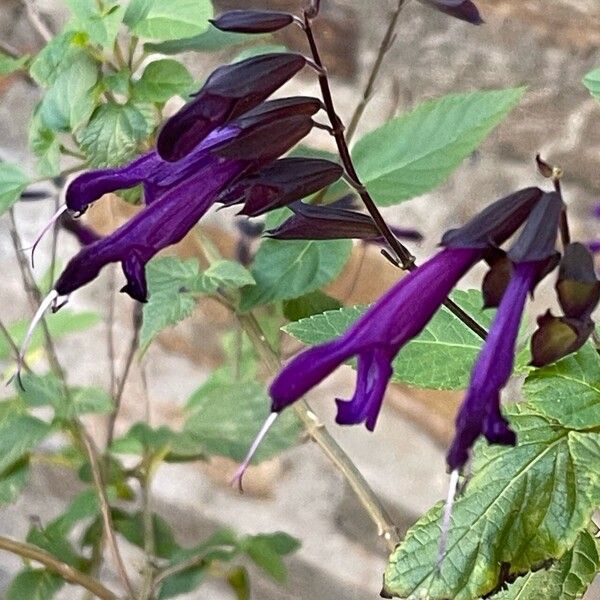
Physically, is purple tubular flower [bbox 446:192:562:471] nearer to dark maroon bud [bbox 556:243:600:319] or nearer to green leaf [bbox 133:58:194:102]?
dark maroon bud [bbox 556:243:600:319]

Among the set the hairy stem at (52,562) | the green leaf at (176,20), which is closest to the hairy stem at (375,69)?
the green leaf at (176,20)

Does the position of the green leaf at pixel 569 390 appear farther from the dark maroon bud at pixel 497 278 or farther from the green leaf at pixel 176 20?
the green leaf at pixel 176 20

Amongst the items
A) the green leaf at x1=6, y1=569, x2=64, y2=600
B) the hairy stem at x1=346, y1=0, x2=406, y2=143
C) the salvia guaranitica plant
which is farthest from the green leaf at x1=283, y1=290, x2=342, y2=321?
the green leaf at x1=6, y1=569, x2=64, y2=600

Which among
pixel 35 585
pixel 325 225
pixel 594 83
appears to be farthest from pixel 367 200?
pixel 35 585

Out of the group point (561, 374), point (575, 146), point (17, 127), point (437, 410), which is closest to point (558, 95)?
point (575, 146)

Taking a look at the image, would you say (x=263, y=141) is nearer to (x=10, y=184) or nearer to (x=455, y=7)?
(x=455, y=7)

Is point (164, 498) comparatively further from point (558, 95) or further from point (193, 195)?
point (193, 195)
